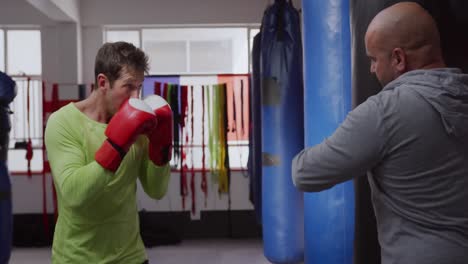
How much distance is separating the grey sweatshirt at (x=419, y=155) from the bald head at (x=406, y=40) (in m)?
0.04

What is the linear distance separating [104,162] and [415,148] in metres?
0.84

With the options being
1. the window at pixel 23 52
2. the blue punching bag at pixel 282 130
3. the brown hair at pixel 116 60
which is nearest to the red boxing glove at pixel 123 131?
the brown hair at pixel 116 60

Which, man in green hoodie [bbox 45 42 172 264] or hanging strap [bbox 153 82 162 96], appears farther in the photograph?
hanging strap [bbox 153 82 162 96]

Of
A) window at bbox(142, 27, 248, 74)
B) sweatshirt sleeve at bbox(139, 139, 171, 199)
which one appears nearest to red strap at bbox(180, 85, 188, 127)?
window at bbox(142, 27, 248, 74)

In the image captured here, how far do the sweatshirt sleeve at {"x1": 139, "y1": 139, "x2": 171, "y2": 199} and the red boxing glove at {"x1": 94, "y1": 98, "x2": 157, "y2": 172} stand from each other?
209 mm

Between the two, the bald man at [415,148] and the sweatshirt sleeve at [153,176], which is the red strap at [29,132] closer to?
the sweatshirt sleeve at [153,176]

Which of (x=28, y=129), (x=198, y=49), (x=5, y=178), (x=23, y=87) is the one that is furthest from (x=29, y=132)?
(x=198, y=49)

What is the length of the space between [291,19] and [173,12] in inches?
130

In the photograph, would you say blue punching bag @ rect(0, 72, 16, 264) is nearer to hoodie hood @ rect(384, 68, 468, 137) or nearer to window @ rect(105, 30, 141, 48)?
hoodie hood @ rect(384, 68, 468, 137)

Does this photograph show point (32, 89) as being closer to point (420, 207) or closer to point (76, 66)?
point (76, 66)

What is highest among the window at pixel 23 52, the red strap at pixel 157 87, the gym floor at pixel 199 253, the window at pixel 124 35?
the window at pixel 124 35

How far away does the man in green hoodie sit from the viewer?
1.42 metres

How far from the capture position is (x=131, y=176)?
1634mm

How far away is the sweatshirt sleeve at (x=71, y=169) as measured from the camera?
140 centimetres
